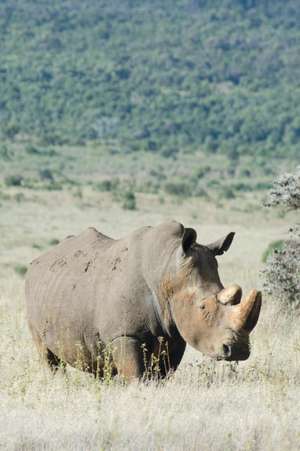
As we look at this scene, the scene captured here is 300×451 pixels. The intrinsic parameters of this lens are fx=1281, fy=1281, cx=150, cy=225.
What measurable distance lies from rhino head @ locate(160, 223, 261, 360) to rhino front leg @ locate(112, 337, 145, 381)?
1.17ft

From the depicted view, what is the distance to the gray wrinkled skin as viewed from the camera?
8.41 meters

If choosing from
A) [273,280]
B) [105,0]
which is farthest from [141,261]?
[105,0]

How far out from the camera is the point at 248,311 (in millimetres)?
8133

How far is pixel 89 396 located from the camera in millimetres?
8578

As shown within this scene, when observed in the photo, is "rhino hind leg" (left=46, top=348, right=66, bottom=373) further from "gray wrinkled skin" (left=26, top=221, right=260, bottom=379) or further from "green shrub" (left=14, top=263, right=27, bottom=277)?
"green shrub" (left=14, top=263, right=27, bottom=277)

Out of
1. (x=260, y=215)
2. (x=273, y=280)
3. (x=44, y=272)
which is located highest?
(x=44, y=272)

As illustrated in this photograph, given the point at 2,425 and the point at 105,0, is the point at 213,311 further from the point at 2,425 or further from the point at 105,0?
the point at 105,0

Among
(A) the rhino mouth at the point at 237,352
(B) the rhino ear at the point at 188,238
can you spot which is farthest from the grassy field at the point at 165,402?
(B) the rhino ear at the point at 188,238

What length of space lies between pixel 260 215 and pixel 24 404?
42.3m

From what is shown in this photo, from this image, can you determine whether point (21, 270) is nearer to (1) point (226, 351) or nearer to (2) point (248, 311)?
(1) point (226, 351)

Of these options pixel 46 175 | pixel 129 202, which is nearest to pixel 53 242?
pixel 129 202

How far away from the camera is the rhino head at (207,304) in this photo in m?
8.21

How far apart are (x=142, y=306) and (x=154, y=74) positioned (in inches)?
5617

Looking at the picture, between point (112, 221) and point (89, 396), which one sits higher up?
point (89, 396)
